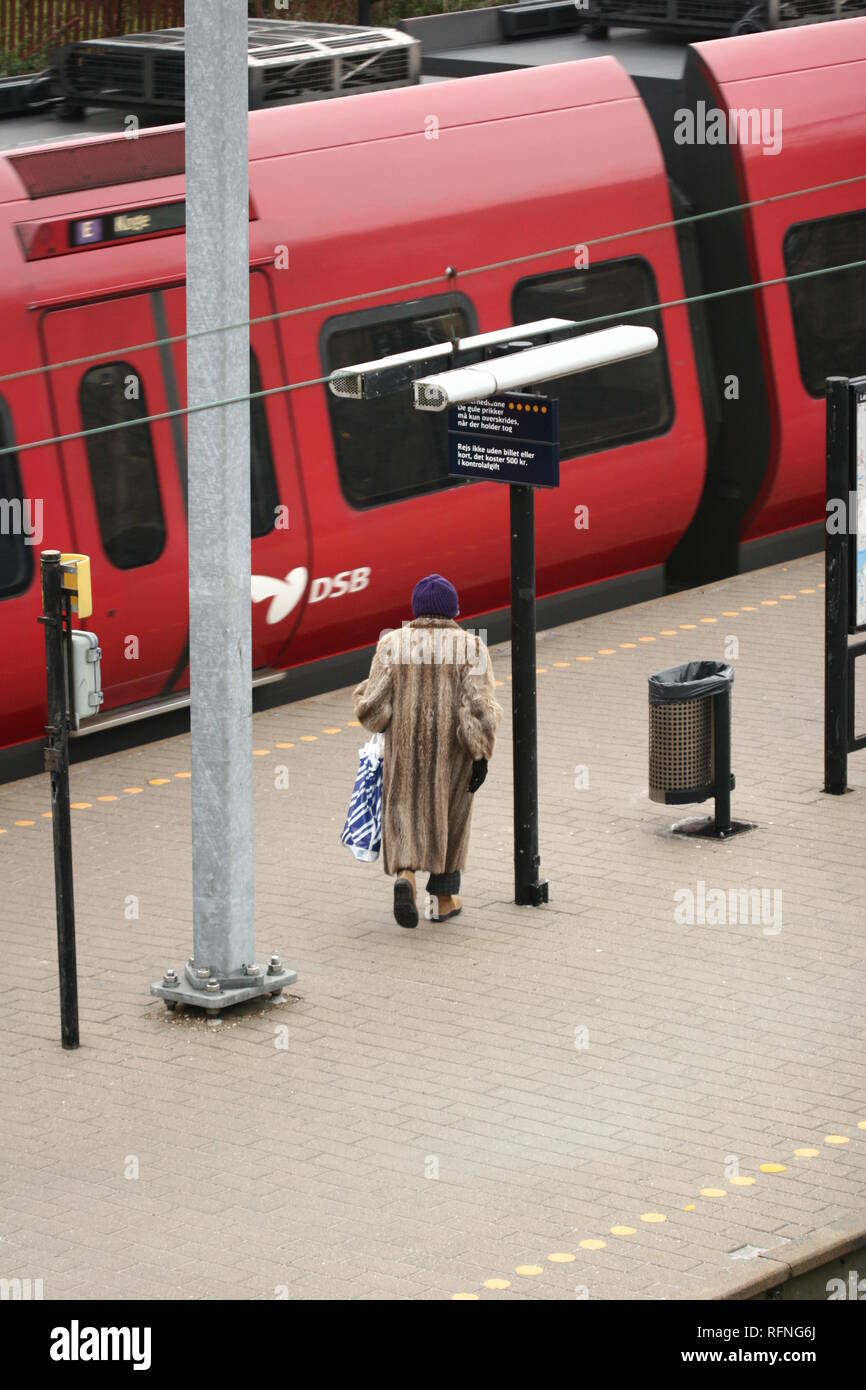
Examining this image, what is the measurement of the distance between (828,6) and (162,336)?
6530 mm

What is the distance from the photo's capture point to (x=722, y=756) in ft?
38.0

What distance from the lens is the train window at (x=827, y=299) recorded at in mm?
16016

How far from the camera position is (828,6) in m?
16.7

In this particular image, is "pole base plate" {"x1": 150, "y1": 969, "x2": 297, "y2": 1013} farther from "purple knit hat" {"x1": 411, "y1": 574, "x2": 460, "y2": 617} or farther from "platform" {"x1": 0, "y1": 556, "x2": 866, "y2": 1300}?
"purple knit hat" {"x1": 411, "y1": 574, "x2": 460, "y2": 617}

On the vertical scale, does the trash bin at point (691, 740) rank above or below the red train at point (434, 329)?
below

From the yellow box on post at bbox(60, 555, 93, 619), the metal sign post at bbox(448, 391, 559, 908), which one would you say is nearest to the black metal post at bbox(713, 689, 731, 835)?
the metal sign post at bbox(448, 391, 559, 908)

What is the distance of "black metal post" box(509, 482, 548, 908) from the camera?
10.7m

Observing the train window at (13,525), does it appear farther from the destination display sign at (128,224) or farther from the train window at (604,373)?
the train window at (604,373)

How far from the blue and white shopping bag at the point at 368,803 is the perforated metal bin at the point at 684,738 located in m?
1.67

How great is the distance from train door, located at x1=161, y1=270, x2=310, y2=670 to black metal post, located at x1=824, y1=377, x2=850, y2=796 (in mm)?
Answer: 2863

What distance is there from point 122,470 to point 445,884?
9.93ft

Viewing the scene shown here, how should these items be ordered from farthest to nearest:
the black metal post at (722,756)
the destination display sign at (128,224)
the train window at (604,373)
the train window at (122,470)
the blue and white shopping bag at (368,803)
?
1. the train window at (604,373)
2. the train window at (122,470)
3. the destination display sign at (128,224)
4. the black metal post at (722,756)
5. the blue and white shopping bag at (368,803)

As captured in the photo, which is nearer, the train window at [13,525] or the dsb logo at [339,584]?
the train window at [13,525]

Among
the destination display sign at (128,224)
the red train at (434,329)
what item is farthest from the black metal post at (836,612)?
the destination display sign at (128,224)
